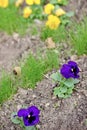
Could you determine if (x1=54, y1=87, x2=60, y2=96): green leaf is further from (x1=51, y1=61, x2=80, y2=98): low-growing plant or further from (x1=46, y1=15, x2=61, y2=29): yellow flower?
(x1=46, y1=15, x2=61, y2=29): yellow flower

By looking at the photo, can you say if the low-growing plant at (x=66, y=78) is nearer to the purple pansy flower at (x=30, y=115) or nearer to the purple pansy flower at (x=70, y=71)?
the purple pansy flower at (x=70, y=71)

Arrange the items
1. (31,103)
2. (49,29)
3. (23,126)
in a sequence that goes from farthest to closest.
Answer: (49,29) → (31,103) → (23,126)

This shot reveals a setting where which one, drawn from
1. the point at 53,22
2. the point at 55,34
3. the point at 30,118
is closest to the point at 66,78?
the point at 30,118

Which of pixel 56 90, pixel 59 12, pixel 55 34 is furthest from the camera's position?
pixel 59 12

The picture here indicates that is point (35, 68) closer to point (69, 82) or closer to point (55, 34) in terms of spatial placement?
point (69, 82)

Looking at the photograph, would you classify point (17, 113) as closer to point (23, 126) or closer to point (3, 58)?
point (23, 126)

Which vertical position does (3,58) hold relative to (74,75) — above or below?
below

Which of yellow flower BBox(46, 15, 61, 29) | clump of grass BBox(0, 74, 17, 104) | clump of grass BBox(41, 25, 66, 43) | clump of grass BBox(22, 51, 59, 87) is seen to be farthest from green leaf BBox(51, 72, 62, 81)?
yellow flower BBox(46, 15, 61, 29)

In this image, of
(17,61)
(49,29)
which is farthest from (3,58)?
(49,29)
